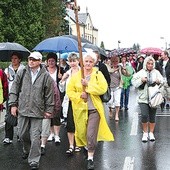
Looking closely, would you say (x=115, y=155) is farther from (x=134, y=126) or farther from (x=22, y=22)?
(x=22, y=22)

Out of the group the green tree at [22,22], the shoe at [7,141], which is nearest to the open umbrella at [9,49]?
the shoe at [7,141]

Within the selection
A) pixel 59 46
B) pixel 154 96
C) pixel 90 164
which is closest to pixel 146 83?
pixel 154 96

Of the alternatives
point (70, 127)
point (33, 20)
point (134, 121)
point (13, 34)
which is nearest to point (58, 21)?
point (33, 20)

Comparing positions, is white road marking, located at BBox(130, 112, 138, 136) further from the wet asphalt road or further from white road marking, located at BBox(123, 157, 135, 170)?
white road marking, located at BBox(123, 157, 135, 170)

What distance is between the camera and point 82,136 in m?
6.63

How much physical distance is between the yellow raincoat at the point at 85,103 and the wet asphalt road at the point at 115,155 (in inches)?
18.3

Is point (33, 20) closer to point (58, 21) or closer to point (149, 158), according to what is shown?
point (58, 21)

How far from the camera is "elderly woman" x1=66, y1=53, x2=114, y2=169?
21.0 ft

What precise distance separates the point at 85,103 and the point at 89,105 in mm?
74

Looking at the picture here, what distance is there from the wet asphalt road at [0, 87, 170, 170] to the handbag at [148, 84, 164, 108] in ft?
2.45

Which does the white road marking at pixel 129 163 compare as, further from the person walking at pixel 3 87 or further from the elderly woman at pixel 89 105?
the person walking at pixel 3 87

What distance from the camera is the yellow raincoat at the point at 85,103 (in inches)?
252

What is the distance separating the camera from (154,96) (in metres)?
8.45

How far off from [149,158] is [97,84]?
1.67 metres
